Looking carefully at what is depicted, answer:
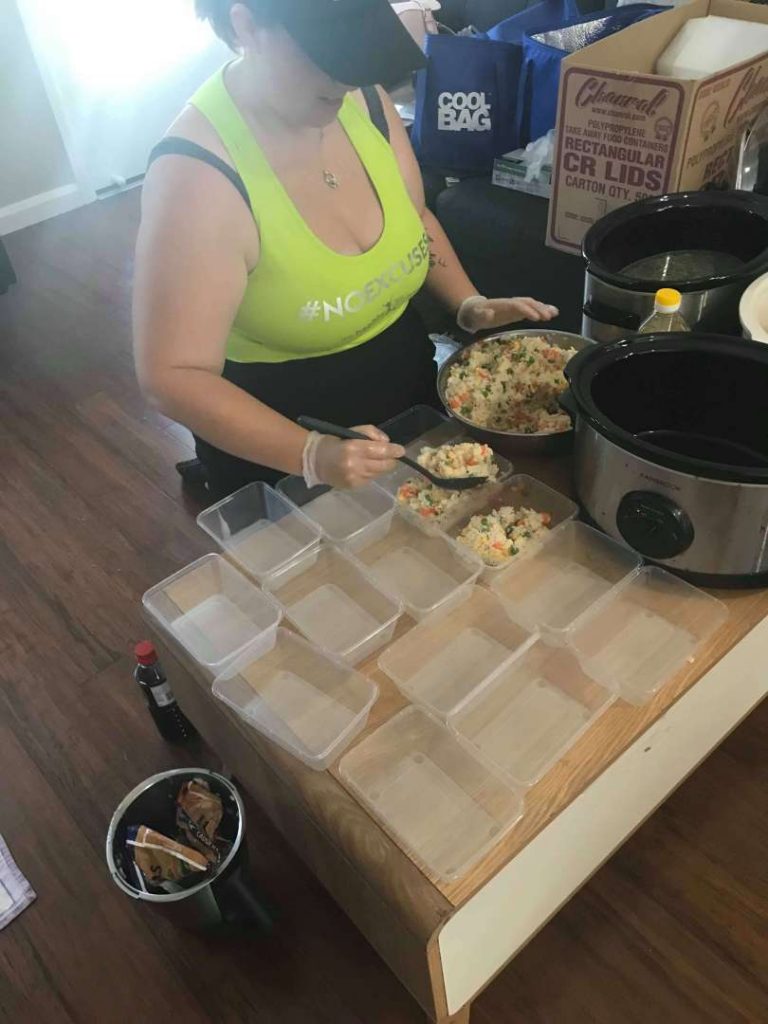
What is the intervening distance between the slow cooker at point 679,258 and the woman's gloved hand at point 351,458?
36cm

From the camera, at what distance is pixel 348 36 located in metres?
0.83

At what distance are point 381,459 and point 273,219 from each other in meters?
0.33

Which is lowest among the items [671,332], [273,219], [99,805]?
[99,805]

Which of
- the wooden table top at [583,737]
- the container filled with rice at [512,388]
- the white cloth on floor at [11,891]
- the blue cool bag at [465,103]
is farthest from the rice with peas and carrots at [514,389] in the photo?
the blue cool bag at [465,103]

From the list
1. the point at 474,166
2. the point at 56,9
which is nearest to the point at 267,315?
the point at 474,166

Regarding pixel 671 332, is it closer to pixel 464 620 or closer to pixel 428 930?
pixel 464 620

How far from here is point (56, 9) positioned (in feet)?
11.0

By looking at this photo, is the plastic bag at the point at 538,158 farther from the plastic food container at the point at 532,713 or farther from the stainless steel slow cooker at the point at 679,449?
the plastic food container at the point at 532,713

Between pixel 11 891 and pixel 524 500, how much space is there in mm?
1077

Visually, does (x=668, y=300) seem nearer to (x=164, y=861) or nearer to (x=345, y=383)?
(x=345, y=383)

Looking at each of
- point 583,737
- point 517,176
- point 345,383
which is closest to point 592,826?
point 583,737

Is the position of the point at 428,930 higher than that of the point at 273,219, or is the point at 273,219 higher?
the point at 273,219

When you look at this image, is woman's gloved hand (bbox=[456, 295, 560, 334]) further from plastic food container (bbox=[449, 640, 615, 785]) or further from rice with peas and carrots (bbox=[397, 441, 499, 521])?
plastic food container (bbox=[449, 640, 615, 785])

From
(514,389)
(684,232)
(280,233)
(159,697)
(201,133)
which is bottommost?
(159,697)
